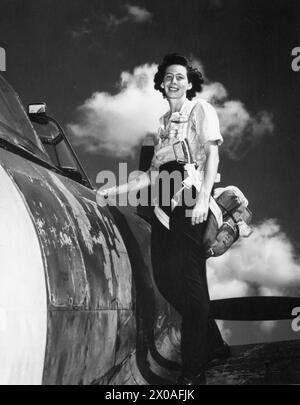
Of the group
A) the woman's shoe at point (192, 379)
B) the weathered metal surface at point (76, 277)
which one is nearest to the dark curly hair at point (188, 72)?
the weathered metal surface at point (76, 277)

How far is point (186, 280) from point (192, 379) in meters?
0.36

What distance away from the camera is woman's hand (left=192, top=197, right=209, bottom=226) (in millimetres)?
1842

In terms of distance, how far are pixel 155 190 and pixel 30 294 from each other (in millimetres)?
1293

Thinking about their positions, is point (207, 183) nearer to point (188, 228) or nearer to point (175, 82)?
point (188, 228)

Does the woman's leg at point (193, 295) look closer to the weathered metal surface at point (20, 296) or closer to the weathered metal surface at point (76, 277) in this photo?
the weathered metal surface at point (76, 277)

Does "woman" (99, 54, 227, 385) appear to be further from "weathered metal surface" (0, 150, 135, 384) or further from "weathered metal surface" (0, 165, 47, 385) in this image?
"weathered metal surface" (0, 165, 47, 385)

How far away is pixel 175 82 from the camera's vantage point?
222 cm

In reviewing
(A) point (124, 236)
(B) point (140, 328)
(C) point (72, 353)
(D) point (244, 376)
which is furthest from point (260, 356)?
(C) point (72, 353)

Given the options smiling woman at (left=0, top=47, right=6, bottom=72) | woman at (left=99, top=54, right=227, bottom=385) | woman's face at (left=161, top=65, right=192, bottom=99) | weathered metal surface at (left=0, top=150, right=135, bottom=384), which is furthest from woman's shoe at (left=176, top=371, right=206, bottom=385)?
smiling woman at (left=0, top=47, right=6, bottom=72)

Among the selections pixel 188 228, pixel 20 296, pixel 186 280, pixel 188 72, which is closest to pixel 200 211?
pixel 188 228

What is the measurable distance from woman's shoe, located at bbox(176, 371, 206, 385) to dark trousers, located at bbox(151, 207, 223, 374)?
2 centimetres

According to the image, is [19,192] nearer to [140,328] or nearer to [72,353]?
[72,353]

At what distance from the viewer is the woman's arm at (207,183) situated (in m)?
1.85

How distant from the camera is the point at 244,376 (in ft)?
5.75
